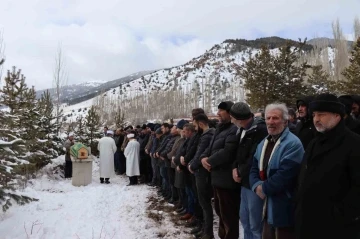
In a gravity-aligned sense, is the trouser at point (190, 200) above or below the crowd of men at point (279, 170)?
below

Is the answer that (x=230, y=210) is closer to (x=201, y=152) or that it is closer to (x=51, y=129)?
(x=201, y=152)

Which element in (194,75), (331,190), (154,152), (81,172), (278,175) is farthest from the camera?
(194,75)

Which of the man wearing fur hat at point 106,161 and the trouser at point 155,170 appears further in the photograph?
the man wearing fur hat at point 106,161

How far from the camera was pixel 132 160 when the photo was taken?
10.4 metres

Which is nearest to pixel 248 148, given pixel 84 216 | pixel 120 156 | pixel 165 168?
pixel 84 216

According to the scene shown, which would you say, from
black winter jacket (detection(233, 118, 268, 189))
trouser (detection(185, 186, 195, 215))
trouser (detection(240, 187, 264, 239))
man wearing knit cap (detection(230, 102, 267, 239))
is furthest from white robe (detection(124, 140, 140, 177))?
trouser (detection(240, 187, 264, 239))

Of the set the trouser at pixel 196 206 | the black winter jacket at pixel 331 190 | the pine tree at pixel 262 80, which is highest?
the pine tree at pixel 262 80

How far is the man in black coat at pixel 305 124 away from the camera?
4137 mm

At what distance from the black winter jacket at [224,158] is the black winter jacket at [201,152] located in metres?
0.50

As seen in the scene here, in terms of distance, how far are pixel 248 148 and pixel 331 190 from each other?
58.7 inches

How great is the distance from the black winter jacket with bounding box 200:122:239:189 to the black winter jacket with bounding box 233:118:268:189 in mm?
260

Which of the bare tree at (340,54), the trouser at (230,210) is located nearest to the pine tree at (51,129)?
the trouser at (230,210)

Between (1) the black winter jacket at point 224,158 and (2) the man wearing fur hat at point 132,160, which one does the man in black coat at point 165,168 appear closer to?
(2) the man wearing fur hat at point 132,160

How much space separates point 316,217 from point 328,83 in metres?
23.8
